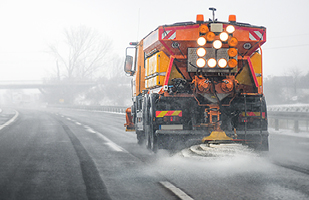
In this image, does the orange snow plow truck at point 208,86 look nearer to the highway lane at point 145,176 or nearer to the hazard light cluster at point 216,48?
the hazard light cluster at point 216,48

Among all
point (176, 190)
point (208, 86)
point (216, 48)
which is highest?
point (216, 48)

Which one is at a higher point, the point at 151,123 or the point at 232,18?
the point at 232,18

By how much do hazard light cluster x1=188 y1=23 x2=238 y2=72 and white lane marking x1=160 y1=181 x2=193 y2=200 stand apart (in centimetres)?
251

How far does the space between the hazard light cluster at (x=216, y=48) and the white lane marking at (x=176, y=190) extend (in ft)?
8.25

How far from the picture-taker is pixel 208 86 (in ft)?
23.9

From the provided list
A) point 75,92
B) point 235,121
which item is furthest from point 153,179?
point 75,92

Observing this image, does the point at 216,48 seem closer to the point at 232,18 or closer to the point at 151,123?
the point at 232,18

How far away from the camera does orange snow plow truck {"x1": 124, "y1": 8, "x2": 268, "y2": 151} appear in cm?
730

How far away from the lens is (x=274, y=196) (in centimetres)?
465

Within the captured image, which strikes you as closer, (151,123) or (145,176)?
(145,176)

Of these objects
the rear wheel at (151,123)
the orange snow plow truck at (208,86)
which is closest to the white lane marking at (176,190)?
the orange snow plow truck at (208,86)

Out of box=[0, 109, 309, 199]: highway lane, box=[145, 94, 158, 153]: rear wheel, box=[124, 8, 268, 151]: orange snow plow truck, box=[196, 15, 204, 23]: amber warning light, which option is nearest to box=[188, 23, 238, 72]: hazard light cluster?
box=[124, 8, 268, 151]: orange snow plow truck

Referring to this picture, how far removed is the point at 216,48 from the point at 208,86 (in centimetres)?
71

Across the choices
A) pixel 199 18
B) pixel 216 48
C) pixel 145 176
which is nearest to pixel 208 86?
pixel 216 48
